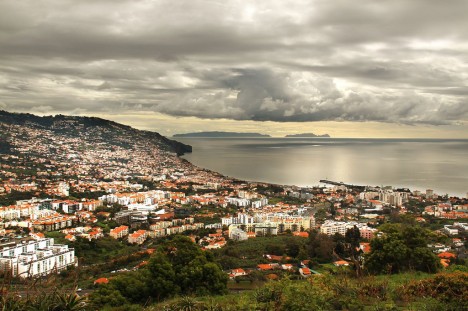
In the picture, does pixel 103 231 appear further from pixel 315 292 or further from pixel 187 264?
pixel 315 292

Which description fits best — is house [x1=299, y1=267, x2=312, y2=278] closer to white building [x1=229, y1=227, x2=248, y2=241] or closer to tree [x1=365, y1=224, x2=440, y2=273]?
tree [x1=365, y1=224, x2=440, y2=273]

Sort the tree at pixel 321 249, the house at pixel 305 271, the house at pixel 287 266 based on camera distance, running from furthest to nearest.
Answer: the tree at pixel 321 249 < the house at pixel 287 266 < the house at pixel 305 271

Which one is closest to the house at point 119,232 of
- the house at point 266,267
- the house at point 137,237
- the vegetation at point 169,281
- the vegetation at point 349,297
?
the house at point 137,237

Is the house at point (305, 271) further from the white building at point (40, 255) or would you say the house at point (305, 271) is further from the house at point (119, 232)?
the house at point (119, 232)

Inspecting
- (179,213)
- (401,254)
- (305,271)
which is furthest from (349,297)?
(179,213)

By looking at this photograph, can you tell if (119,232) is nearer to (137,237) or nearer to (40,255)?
(137,237)

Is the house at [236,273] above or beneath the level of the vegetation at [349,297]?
beneath
